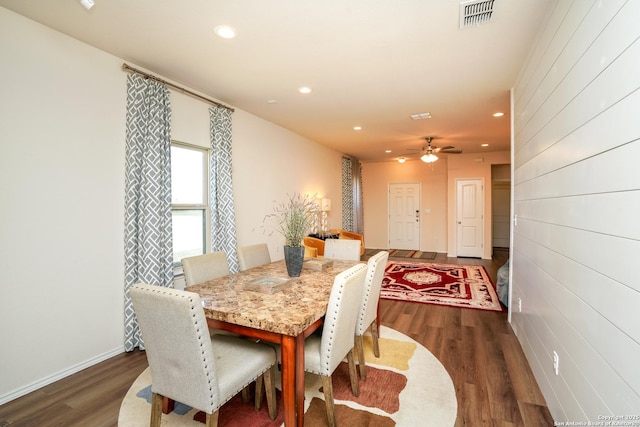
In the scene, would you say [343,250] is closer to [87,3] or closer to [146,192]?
[146,192]

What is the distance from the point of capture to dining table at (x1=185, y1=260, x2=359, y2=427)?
162 cm

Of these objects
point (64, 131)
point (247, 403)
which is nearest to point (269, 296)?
point (247, 403)

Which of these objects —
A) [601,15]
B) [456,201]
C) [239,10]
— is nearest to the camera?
[601,15]

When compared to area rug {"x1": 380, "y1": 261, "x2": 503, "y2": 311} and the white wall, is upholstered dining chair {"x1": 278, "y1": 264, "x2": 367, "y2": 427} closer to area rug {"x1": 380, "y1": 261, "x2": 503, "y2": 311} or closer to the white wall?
the white wall

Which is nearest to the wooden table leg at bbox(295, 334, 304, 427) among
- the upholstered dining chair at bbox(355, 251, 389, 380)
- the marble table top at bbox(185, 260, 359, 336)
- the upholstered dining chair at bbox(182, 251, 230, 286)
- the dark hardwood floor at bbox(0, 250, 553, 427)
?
the marble table top at bbox(185, 260, 359, 336)

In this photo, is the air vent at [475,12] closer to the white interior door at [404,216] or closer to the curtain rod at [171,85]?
the curtain rod at [171,85]

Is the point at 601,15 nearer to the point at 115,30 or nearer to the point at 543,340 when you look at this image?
the point at 543,340

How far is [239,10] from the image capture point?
85.0 inches

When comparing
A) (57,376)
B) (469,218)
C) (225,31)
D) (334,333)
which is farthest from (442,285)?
(57,376)

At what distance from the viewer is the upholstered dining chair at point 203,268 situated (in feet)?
7.97

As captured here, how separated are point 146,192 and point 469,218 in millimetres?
7469

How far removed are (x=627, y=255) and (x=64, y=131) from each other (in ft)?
11.6

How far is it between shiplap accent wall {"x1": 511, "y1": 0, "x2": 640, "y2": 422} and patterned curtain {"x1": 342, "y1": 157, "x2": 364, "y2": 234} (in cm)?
553

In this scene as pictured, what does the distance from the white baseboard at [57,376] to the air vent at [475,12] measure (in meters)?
3.97
